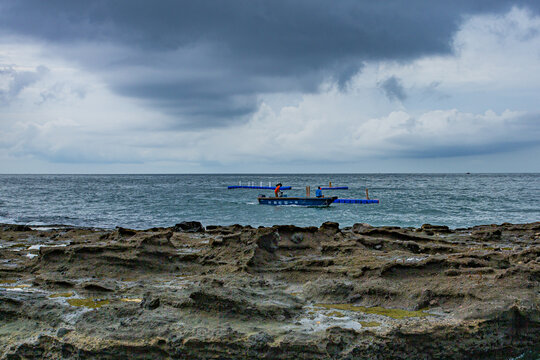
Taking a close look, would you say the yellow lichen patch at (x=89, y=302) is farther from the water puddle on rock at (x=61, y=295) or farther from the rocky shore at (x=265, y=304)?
the water puddle on rock at (x=61, y=295)

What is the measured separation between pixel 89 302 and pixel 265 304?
3.24m

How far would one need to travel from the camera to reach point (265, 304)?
229 inches

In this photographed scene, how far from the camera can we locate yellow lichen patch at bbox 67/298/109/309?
6.53 meters

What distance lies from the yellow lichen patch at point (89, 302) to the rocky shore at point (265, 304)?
0.15 ft

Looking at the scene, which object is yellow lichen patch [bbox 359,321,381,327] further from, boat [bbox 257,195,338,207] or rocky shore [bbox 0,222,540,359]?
boat [bbox 257,195,338,207]

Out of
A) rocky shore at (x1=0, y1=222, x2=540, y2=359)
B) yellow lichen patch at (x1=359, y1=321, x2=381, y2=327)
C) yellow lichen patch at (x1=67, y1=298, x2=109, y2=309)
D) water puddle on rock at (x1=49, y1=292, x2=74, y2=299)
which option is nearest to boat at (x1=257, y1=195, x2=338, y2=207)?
rocky shore at (x1=0, y1=222, x2=540, y2=359)

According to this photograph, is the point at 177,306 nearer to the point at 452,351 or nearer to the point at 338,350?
the point at 338,350

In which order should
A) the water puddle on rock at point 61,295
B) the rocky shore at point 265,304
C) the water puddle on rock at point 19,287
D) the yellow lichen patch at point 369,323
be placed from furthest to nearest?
the water puddle on rock at point 19,287, the water puddle on rock at point 61,295, the yellow lichen patch at point 369,323, the rocky shore at point 265,304

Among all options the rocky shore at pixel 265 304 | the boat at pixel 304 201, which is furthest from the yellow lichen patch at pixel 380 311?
the boat at pixel 304 201

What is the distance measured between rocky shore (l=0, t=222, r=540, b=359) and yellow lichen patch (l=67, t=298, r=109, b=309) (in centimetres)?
5

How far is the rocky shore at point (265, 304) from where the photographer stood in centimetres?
488

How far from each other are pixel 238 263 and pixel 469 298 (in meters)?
4.76

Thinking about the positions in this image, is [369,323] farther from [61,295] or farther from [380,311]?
[61,295]

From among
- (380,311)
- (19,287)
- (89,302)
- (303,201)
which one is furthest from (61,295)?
(303,201)
